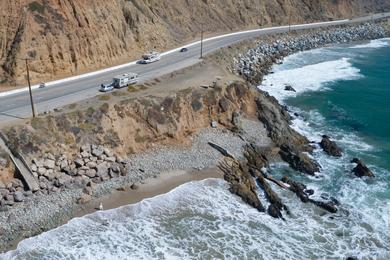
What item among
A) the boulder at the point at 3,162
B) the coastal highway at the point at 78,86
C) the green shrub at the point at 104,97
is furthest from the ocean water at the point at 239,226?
the coastal highway at the point at 78,86

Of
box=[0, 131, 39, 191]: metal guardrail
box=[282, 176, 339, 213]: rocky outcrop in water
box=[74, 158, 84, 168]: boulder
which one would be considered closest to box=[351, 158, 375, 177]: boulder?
box=[282, 176, 339, 213]: rocky outcrop in water

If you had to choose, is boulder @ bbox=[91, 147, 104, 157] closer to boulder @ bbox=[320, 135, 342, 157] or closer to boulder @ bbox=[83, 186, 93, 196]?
boulder @ bbox=[83, 186, 93, 196]

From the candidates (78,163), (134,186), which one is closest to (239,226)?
(134,186)

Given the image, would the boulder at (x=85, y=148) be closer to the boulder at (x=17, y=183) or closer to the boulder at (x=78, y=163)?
the boulder at (x=78, y=163)

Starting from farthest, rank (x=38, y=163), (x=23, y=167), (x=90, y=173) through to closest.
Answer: (x=90, y=173) → (x=38, y=163) → (x=23, y=167)

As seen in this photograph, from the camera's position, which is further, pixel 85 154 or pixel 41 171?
pixel 85 154

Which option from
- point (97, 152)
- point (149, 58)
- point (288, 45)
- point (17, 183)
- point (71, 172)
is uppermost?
point (149, 58)

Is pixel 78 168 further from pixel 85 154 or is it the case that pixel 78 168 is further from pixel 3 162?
pixel 3 162
